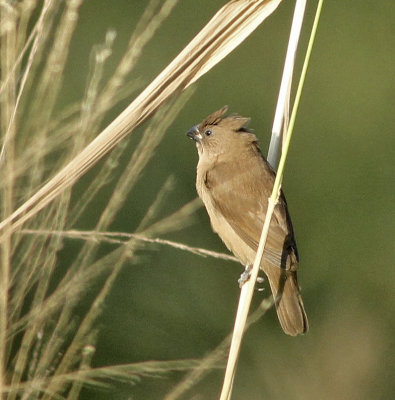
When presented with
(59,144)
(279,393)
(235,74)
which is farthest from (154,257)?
(59,144)

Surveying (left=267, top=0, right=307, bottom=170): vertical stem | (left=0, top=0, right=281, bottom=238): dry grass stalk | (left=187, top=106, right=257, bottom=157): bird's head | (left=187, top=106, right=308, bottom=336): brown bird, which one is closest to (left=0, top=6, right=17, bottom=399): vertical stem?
(left=0, top=0, right=281, bottom=238): dry grass stalk

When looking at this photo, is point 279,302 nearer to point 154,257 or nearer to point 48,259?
point 48,259

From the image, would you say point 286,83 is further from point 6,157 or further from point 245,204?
point 245,204

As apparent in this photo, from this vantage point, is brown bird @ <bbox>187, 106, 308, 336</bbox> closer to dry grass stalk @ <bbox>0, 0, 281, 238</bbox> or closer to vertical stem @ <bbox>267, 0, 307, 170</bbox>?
vertical stem @ <bbox>267, 0, 307, 170</bbox>

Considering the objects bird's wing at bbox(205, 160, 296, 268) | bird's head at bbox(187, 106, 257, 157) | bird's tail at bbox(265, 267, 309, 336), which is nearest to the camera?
bird's tail at bbox(265, 267, 309, 336)

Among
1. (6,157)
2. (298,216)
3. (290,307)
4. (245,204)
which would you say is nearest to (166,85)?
(6,157)

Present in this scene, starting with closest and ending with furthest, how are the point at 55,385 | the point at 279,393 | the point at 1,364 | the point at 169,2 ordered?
the point at 1,364 < the point at 55,385 < the point at 169,2 < the point at 279,393

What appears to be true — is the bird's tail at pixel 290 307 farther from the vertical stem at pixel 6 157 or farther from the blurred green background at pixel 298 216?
the blurred green background at pixel 298 216

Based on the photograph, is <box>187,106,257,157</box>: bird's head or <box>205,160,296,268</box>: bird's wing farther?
<box>187,106,257,157</box>: bird's head
